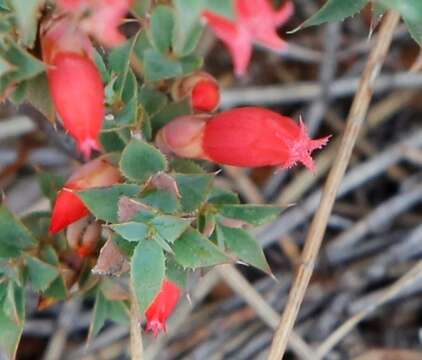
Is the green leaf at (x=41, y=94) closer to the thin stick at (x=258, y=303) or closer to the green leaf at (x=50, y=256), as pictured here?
the green leaf at (x=50, y=256)

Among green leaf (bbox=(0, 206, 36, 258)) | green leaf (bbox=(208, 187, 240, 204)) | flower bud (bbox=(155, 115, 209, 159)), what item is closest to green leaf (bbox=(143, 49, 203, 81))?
flower bud (bbox=(155, 115, 209, 159))

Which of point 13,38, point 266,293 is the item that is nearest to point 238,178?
point 266,293

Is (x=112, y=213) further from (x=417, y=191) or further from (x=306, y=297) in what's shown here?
(x=417, y=191)

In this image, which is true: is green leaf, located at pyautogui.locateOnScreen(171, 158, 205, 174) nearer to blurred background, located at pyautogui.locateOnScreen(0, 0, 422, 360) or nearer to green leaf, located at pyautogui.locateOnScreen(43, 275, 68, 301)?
green leaf, located at pyautogui.locateOnScreen(43, 275, 68, 301)

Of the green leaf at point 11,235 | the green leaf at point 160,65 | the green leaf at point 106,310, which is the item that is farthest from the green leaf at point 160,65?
the green leaf at point 106,310

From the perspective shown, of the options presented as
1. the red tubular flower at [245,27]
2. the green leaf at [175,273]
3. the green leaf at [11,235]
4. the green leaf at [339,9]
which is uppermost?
the red tubular flower at [245,27]

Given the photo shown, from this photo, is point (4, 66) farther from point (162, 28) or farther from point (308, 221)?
point (308, 221)
